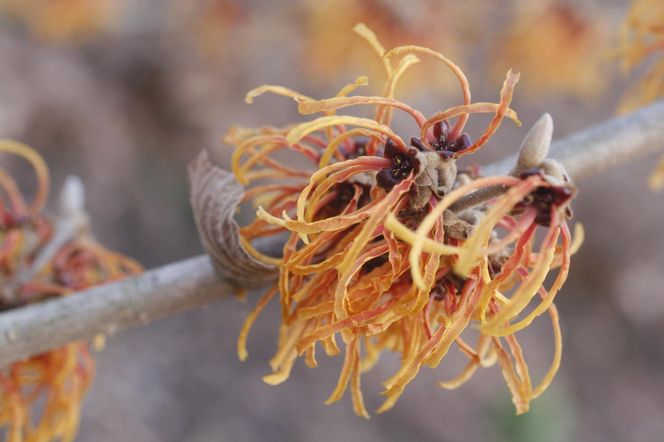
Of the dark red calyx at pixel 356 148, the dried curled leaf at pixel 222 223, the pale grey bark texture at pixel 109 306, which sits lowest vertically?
the pale grey bark texture at pixel 109 306

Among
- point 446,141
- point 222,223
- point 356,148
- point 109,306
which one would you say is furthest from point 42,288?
point 446,141

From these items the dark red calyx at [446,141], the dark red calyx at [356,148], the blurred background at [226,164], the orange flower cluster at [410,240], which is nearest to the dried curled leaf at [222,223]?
the orange flower cluster at [410,240]

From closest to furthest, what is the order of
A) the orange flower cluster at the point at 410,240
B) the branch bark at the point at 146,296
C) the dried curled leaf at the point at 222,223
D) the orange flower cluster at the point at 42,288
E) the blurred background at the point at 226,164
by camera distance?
1. the orange flower cluster at the point at 410,240
2. the dried curled leaf at the point at 222,223
3. the branch bark at the point at 146,296
4. the orange flower cluster at the point at 42,288
5. the blurred background at the point at 226,164

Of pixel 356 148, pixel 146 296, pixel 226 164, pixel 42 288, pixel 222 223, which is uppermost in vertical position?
pixel 356 148

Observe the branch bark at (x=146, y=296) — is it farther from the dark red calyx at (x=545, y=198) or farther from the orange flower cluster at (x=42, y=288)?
the dark red calyx at (x=545, y=198)

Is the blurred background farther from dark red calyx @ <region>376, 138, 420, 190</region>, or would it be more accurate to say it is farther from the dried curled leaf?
dark red calyx @ <region>376, 138, 420, 190</region>

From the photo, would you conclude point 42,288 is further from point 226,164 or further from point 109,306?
point 226,164
